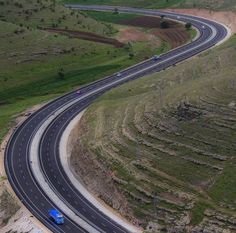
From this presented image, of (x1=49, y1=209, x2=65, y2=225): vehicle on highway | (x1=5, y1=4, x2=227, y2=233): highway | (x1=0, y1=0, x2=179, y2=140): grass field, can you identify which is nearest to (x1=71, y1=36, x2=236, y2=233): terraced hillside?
(x1=5, y1=4, x2=227, y2=233): highway

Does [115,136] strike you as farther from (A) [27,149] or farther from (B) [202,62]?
(B) [202,62]

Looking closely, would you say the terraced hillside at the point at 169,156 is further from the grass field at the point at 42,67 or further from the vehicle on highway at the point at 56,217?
the grass field at the point at 42,67

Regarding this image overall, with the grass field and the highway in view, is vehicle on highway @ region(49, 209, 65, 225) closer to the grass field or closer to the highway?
A: the highway

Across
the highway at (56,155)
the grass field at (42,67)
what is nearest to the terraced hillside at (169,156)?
the highway at (56,155)

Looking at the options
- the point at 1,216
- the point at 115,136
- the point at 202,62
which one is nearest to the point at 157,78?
the point at 202,62

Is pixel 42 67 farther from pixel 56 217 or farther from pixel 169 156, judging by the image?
pixel 56 217

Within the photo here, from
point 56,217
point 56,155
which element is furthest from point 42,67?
point 56,217
